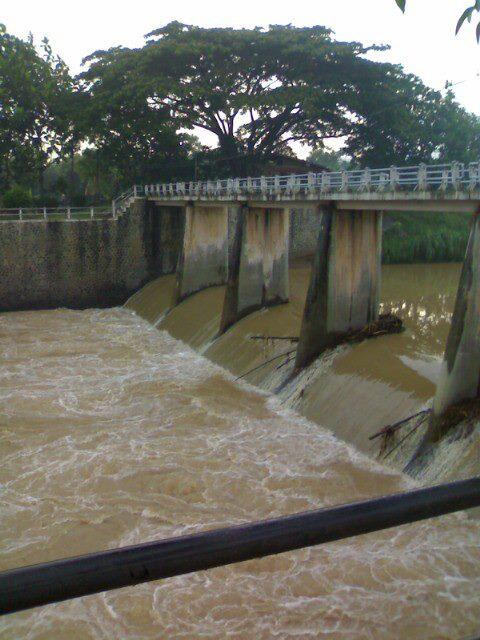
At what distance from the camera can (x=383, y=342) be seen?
1573 centimetres

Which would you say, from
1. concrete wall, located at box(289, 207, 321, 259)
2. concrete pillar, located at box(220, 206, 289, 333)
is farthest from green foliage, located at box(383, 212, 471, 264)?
concrete pillar, located at box(220, 206, 289, 333)

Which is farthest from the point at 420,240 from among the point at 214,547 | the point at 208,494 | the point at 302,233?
the point at 214,547

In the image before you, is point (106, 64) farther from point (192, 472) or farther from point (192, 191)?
point (192, 472)

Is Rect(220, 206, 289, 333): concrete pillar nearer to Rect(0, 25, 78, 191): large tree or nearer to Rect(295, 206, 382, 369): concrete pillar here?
Rect(295, 206, 382, 369): concrete pillar

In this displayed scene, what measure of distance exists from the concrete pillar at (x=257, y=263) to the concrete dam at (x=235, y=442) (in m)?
0.05

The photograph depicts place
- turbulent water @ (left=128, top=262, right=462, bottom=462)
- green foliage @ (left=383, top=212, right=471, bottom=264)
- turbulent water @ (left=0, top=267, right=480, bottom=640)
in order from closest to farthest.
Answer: turbulent water @ (left=0, top=267, right=480, bottom=640)
turbulent water @ (left=128, top=262, right=462, bottom=462)
green foliage @ (left=383, top=212, right=471, bottom=264)

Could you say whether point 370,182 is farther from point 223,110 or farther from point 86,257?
point 223,110

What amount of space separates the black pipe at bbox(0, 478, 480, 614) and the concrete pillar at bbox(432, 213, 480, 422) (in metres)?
9.90

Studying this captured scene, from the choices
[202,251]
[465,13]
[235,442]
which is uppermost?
[465,13]

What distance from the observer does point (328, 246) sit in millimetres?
16344

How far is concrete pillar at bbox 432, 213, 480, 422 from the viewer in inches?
431

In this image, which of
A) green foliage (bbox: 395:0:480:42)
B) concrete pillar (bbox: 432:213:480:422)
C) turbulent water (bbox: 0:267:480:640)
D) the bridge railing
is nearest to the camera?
green foliage (bbox: 395:0:480:42)

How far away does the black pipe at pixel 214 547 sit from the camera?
1246 millimetres

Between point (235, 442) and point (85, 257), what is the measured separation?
1837 cm
